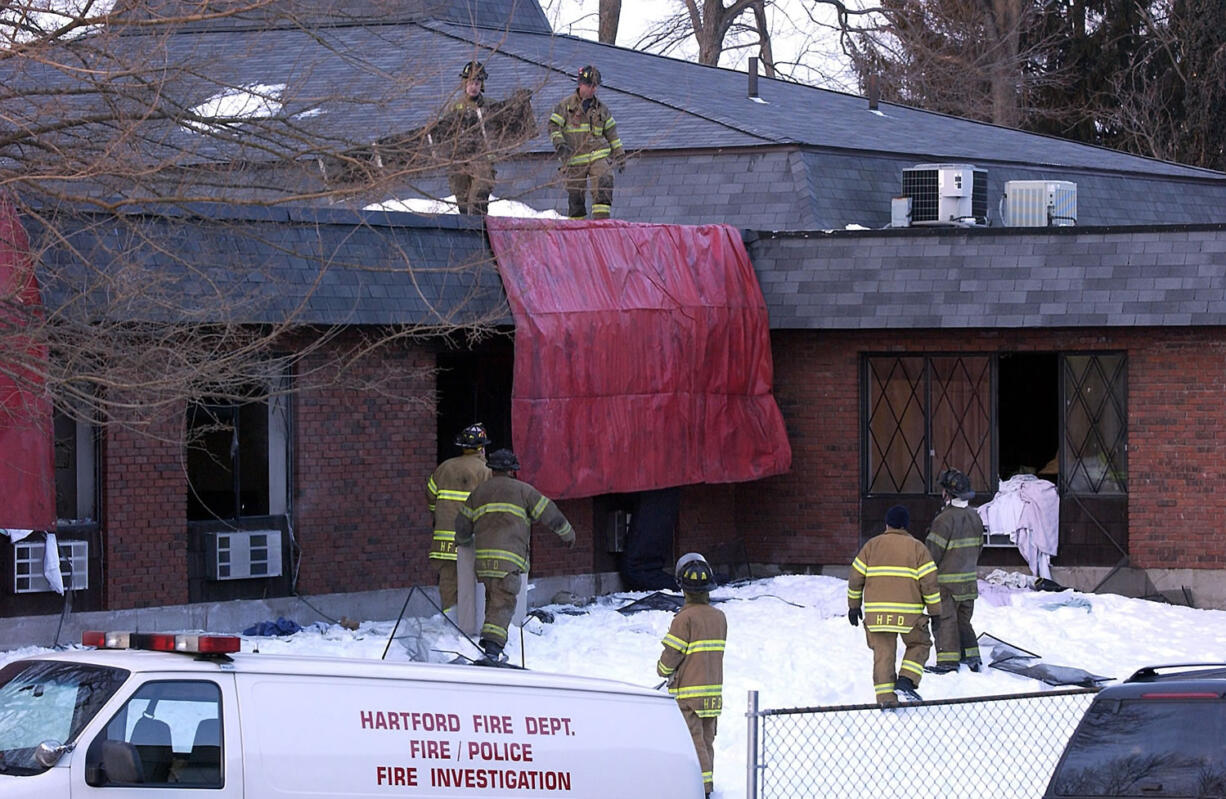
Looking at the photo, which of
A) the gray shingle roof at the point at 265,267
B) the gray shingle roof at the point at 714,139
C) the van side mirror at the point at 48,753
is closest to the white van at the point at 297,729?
the van side mirror at the point at 48,753

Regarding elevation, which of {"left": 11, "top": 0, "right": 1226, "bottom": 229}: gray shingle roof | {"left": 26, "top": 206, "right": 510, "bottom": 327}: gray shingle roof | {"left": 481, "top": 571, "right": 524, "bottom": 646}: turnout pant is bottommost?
{"left": 481, "top": 571, "right": 524, "bottom": 646}: turnout pant

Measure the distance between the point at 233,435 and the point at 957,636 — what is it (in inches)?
263

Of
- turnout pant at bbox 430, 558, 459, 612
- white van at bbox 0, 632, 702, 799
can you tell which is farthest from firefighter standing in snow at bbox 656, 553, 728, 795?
turnout pant at bbox 430, 558, 459, 612

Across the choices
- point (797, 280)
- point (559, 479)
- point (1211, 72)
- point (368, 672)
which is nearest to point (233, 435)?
point (559, 479)

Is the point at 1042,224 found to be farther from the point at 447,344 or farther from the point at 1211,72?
the point at 1211,72

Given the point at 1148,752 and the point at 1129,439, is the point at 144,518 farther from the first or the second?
the point at 1129,439

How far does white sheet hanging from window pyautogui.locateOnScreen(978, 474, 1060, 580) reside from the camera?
1847 cm

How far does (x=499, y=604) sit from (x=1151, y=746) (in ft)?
24.7

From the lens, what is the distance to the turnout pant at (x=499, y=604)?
44.7 ft

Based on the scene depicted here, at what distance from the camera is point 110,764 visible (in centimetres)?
637

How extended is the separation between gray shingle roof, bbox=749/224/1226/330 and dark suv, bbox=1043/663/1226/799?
1153 cm

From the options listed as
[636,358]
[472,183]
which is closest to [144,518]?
[472,183]

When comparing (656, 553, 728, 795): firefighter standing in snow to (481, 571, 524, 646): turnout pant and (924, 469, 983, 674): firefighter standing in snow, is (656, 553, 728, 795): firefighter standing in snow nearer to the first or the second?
(481, 571, 524, 646): turnout pant

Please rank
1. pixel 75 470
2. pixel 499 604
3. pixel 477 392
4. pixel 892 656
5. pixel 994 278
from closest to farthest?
1. pixel 892 656
2. pixel 499 604
3. pixel 75 470
4. pixel 994 278
5. pixel 477 392
